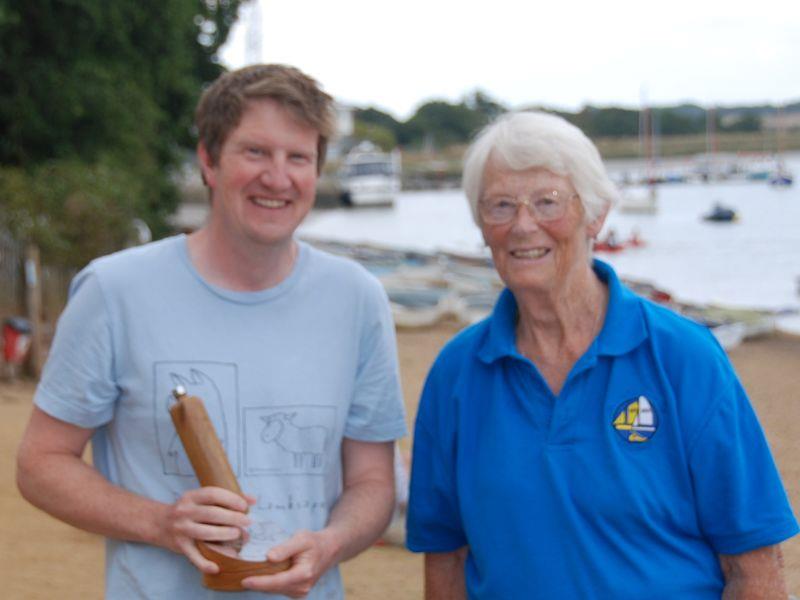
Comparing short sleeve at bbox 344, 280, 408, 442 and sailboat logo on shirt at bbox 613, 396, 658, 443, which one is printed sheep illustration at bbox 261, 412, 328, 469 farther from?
sailboat logo on shirt at bbox 613, 396, 658, 443

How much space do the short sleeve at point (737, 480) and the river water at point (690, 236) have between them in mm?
825

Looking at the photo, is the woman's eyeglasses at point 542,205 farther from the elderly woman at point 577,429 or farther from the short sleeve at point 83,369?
the short sleeve at point 83,369

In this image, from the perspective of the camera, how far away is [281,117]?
8.63 ft

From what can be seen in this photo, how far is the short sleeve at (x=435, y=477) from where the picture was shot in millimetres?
2699

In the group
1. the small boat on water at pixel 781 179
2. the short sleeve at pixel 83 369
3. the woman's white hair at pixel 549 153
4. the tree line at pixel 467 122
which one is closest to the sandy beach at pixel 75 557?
the woman's white hair at pixel 549 153

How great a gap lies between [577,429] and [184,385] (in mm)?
914

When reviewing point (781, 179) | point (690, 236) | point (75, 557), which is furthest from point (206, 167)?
point (781, 179)

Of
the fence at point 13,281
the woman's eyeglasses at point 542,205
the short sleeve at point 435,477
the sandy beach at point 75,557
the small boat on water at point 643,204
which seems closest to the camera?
the woman's eyeglasses at point 542,205

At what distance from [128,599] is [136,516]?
0.74 ft

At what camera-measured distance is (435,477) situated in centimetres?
273

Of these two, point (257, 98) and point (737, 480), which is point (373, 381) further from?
point (737, 480)

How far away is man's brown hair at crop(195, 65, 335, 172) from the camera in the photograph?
2.61m

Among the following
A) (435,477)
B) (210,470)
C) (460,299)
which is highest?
(210,470)

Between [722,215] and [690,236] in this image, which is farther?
[722,215]
